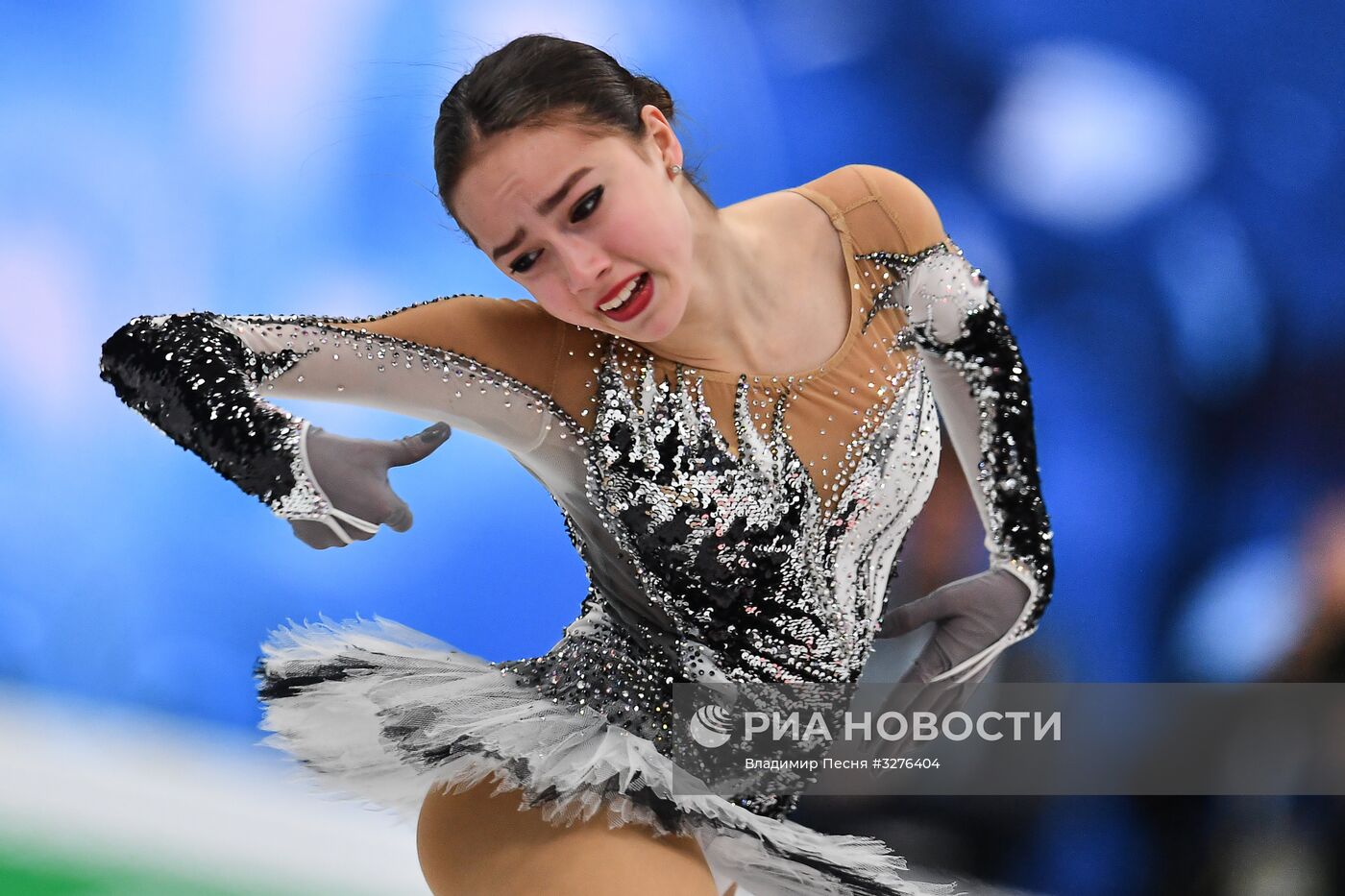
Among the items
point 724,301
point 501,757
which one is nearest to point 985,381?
point 724,301

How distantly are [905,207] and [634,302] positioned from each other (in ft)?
1.36

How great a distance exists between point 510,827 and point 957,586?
62 centimetres

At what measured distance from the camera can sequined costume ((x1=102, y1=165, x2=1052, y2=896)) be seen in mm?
1354

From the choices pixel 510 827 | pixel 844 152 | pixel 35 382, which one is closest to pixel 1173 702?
pixel 844 152

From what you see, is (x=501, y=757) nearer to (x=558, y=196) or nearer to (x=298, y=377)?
(x=298, y=377)

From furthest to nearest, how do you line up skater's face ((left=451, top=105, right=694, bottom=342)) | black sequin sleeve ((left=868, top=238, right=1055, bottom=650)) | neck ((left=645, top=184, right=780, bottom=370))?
black sequin sleeve ((left=868, top=238, right=1055, bottom=650)) → neck ((left=645, top=184, right=780, bottom=370)) → skater's face ((left=451, top=105, right=694, bottom=342))

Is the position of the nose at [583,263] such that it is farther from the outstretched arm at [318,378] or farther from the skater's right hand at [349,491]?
the skater's right hand at [349,491]

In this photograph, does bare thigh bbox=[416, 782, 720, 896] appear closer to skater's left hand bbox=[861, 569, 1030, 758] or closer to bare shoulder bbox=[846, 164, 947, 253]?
skater's left hand bbox=[861, 569, 1030, 758]

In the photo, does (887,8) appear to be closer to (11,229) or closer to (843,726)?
(843,726)

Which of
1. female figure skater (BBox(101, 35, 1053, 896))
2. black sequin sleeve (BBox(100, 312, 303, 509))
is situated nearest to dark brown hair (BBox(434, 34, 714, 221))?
female figure skater (BBox(101, 35, 1053, 896))

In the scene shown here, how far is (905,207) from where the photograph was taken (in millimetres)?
1560

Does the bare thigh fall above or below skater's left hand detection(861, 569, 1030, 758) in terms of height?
below

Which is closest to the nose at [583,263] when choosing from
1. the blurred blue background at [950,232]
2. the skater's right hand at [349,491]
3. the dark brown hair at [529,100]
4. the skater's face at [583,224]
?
the skater's face at [583,224]

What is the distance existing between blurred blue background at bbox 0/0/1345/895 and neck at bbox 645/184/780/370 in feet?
2.83
